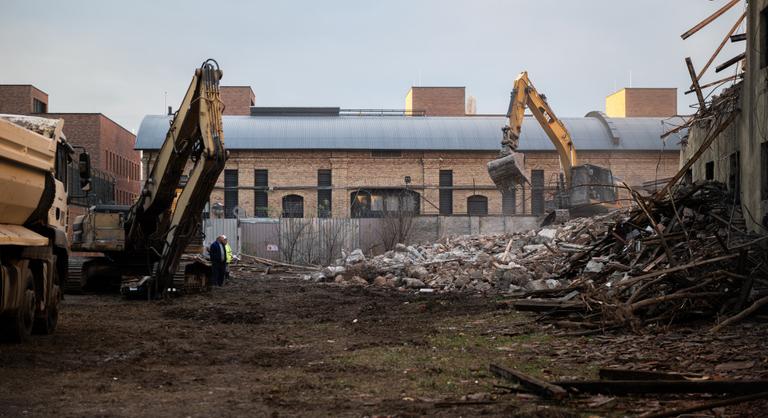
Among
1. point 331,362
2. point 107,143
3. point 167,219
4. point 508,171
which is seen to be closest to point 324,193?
point 107,143

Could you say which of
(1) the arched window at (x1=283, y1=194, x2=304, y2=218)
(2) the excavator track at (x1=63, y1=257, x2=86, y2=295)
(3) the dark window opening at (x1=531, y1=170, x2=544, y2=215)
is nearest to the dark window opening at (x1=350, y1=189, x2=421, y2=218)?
(1) the arched window at (x1=283, y1=194, x2=304, y2=218)

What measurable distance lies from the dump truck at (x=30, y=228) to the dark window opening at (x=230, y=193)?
115ft

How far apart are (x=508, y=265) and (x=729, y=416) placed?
17.5 metres

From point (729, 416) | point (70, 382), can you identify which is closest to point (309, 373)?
point (70, 382)

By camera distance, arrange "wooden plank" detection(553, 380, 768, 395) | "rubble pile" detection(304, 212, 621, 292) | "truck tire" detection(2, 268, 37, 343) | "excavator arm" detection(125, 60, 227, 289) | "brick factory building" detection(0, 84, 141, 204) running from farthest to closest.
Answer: "brick factory building" detection(0, 84, 141, 204) → "rubble pile" detection(304, 212, 621, 292) → "excavator arm" detection(125, 60, 227, 289) → "truck tire" detection(2, 268, 37, 343) → "wooden plank" detection(553, 380, 768, 395)

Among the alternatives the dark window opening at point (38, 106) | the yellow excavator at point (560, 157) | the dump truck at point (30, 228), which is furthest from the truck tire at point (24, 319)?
the dark window opening at point (38, 106)

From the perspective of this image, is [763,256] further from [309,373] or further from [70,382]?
[70,382]

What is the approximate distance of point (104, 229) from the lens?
21.7m

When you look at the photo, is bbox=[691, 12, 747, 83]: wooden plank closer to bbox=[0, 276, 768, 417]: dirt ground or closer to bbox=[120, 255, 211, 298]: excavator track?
bbox=[0, 276, 768, 417]: dirt ground

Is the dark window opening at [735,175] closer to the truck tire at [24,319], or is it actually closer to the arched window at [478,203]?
the truck tire at [24,319]

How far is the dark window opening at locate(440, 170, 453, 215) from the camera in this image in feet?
163

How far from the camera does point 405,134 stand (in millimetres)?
50469

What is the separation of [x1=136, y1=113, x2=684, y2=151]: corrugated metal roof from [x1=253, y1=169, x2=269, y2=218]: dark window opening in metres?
1.64

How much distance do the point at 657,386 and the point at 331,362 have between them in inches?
169
